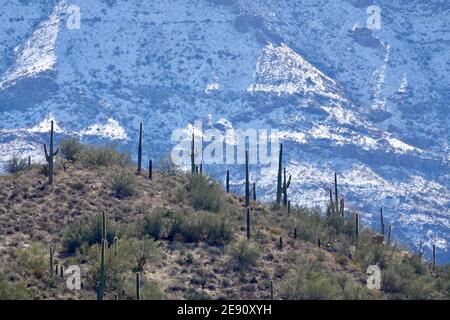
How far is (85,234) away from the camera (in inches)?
1999

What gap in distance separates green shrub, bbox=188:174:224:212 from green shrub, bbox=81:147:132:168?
11.9 feet

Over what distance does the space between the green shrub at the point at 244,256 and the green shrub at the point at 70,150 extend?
36.5 ft

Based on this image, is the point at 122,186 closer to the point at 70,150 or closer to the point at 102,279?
the point at 70,150

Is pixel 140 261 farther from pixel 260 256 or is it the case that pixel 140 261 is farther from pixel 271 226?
pixel 271 226

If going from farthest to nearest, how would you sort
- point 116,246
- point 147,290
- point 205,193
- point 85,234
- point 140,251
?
point 205,193 < point 85,234 < point 140,251 < point 116,246 < point 147,290

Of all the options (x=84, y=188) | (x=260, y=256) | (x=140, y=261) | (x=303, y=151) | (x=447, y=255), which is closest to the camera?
(x=140, y=261)

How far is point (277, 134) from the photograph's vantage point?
196000 mm

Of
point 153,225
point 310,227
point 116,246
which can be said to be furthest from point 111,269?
point 310,227

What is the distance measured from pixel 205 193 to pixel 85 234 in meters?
8.12

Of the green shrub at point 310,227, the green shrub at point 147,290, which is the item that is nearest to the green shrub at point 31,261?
the green shrub at point 147,290

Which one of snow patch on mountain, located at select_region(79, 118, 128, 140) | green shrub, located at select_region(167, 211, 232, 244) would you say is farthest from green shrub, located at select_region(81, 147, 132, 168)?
snow patch on mountain, located at select_region(79, 118, 128, 140)

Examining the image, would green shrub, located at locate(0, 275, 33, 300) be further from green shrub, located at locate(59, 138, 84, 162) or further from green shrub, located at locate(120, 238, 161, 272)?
green shrub, located at locate(59, 138, 84, 162)

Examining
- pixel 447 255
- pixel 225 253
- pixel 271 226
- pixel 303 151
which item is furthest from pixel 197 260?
pixel 303 151

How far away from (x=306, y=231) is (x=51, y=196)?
29.8 feet
